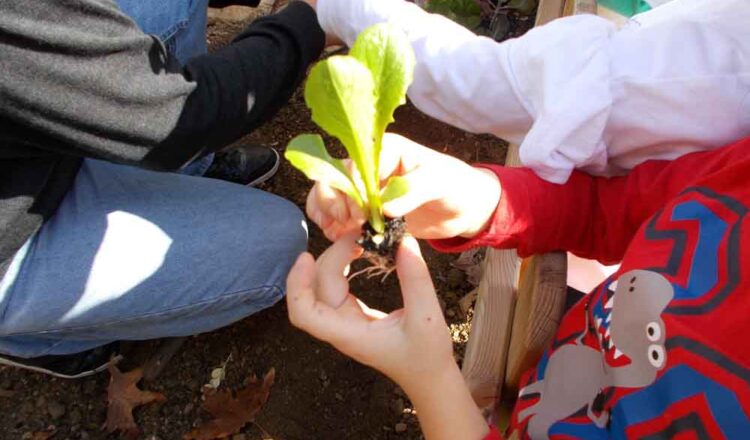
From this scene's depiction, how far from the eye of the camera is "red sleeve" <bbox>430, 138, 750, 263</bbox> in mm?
848

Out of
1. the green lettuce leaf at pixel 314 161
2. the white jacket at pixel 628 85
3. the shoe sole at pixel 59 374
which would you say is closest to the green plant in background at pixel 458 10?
the white jacket at pixel 628 85

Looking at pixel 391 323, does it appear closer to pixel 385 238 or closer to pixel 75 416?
pixel 385 238

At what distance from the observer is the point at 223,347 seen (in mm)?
1369

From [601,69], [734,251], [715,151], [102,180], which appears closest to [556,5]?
[601,69]

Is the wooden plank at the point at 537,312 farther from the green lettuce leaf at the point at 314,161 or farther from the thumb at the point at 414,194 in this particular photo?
the green lettuce leaf at the point at 314,161

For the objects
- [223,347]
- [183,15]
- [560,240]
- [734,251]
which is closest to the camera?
[734,251]

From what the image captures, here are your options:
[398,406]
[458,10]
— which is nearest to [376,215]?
[398,406]

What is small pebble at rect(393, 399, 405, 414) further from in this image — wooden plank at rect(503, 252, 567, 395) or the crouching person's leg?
wooden plank at rect(503, 252, 567, 395)

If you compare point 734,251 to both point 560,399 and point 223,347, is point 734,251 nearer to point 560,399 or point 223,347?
point 560,399

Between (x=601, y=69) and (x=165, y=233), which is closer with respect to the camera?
(x=601, y=69)

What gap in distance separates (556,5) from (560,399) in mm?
1055

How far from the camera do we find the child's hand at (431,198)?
79 centimetres

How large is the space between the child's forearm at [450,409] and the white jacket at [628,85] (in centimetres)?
34

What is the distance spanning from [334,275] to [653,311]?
1.32 ft
